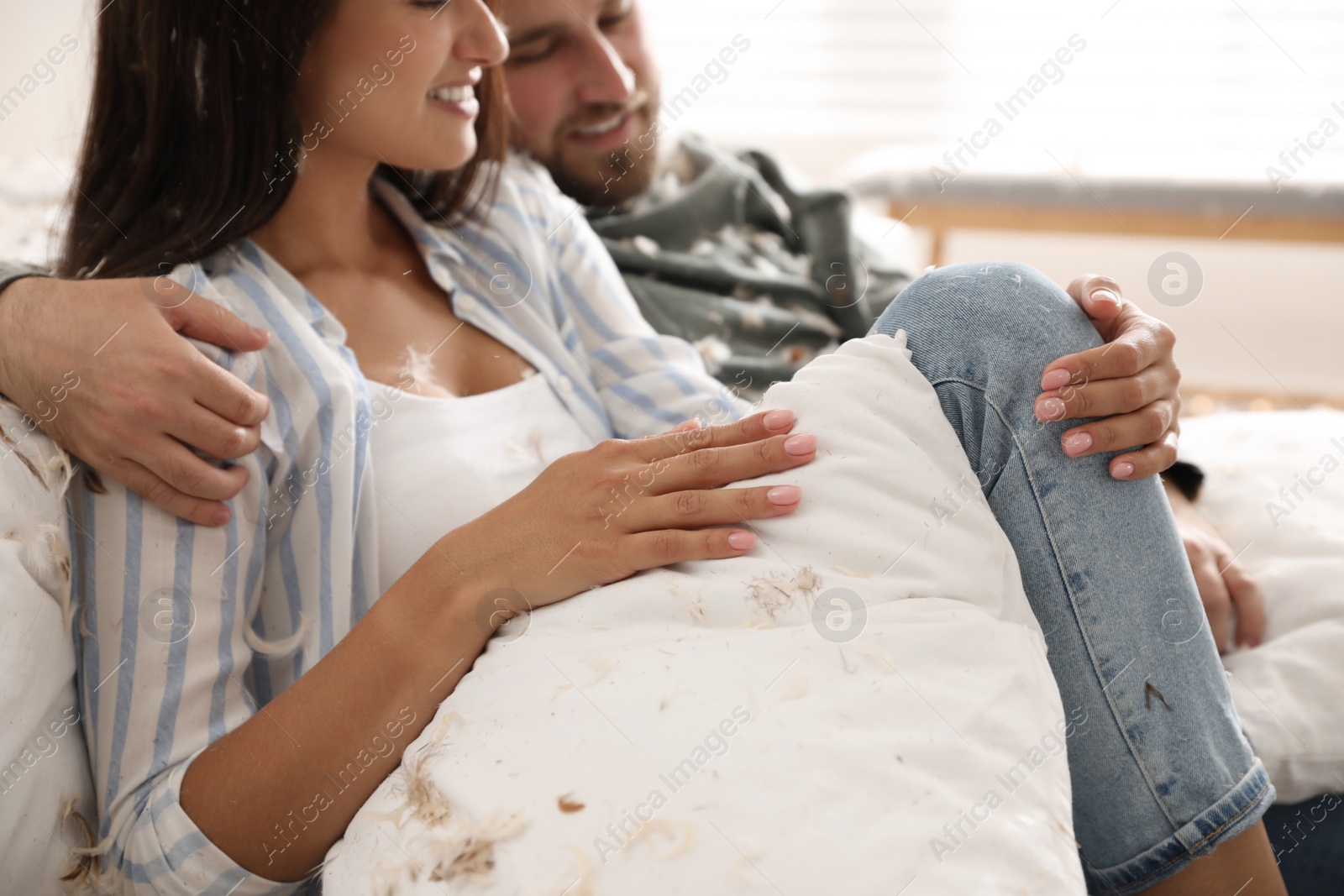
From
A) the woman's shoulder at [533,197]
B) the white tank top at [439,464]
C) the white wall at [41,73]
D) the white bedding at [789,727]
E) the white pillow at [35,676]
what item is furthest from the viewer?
the white wall at [41,73]

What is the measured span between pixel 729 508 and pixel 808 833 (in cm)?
20

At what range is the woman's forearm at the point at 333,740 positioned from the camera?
60cm

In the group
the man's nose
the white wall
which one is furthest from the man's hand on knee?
the white wall

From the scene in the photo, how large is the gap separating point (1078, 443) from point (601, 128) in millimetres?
893

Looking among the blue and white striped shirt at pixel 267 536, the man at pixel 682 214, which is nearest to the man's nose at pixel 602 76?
the man at pixel 682 214

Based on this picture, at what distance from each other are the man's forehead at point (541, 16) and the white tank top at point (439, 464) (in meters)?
0.57

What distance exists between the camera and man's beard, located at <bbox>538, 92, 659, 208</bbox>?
1319mm

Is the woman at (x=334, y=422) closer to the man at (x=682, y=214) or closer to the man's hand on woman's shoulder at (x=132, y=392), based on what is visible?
the man's hand on woman's shoulder at (x=132, y=392)

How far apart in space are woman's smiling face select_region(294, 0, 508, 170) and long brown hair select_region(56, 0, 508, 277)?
27 mm

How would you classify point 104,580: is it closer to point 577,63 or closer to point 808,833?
point 808,833

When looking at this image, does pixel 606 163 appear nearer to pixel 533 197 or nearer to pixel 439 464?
pixel 533 197

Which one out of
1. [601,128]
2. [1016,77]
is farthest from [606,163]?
[1016,77]

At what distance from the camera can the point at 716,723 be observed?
497 mm

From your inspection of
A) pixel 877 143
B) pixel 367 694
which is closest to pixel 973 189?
pixel 877 143
